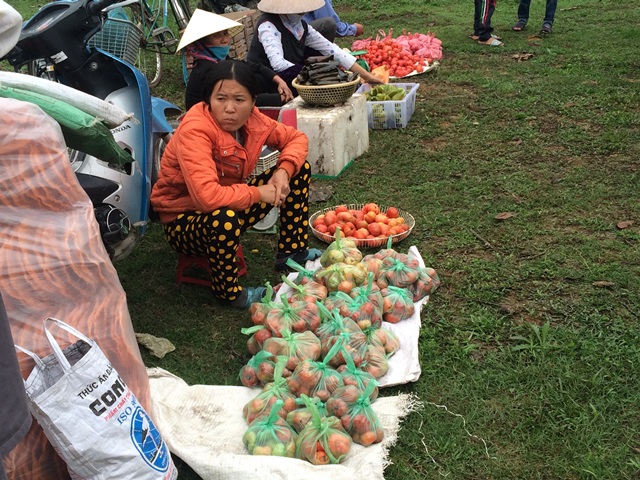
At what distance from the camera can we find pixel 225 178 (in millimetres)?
3654

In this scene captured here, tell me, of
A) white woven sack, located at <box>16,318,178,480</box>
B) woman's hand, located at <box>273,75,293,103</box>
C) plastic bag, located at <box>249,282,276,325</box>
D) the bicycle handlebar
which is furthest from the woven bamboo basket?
white woven sack, located at <box>16,318,178,480</box>

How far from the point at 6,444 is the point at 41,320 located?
0.92 m

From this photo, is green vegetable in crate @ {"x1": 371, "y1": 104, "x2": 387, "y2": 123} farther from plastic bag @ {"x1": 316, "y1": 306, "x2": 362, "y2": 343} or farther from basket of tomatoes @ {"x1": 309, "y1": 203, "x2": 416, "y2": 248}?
plastic bag @ {"x1": 316, "y1": 306, "x2": 362, "y2": 343}

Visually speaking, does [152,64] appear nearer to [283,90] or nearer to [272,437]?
[283,90]

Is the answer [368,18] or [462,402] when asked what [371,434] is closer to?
[462,402]

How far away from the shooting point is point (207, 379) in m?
3.12

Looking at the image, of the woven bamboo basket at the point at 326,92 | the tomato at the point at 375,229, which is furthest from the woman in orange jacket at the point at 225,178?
the woven bamboo basket at the point at 326,92

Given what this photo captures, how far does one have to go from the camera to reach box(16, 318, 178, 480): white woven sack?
1994 millimetres

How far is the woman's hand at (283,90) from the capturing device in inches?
218

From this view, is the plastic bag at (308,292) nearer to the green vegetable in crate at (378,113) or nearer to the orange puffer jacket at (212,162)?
the orange puffer jacket at (212,162)

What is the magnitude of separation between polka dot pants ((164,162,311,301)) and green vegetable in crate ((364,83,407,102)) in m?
2.61

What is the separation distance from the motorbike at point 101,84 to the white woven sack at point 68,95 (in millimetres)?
650

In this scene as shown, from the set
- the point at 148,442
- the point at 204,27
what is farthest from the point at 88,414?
the point at 204,27

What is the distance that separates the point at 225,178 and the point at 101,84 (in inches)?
39.2
